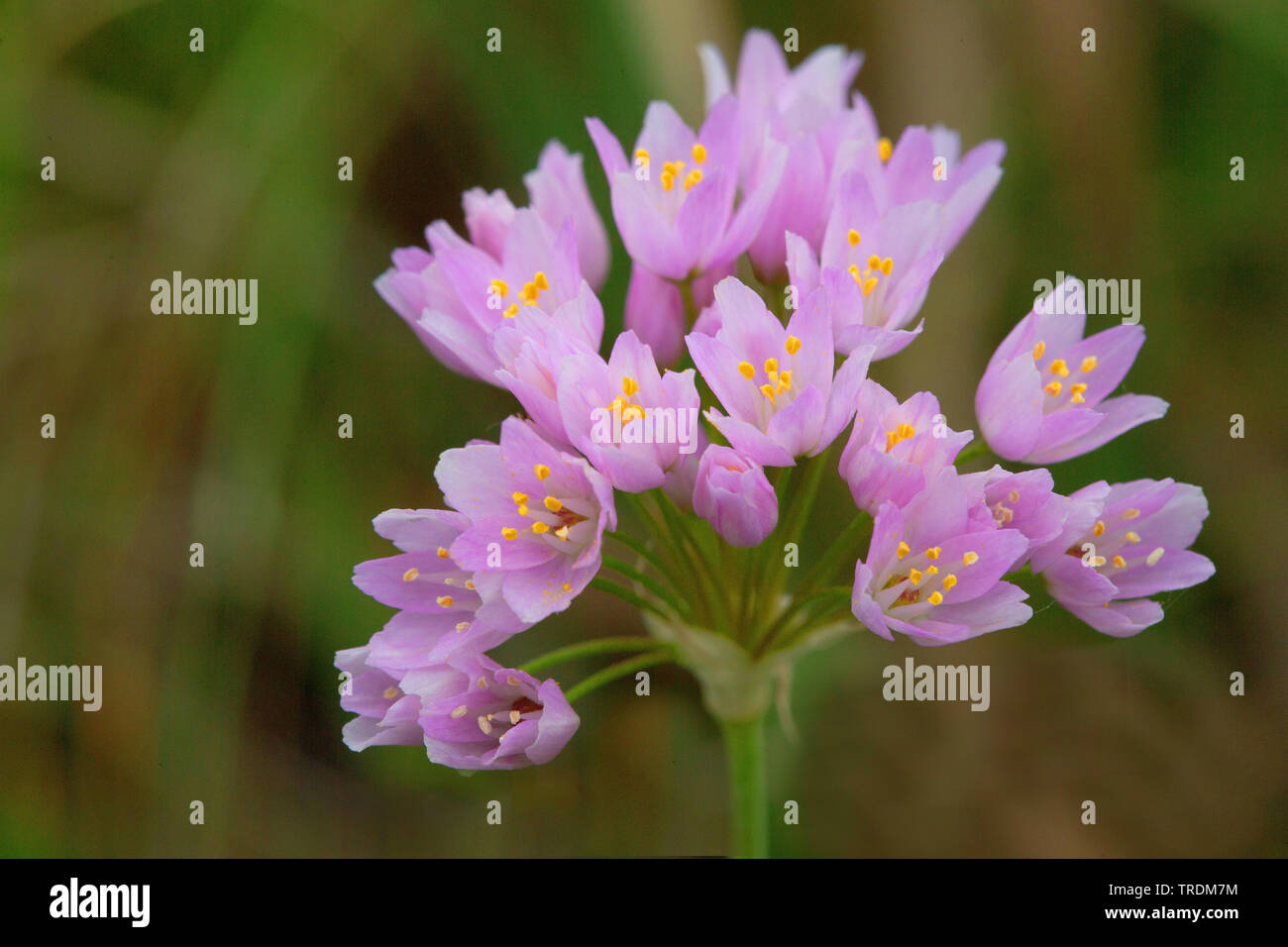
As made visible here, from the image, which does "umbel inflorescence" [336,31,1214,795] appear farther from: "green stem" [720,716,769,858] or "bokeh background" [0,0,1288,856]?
"bokeh background" [0,0,1288,856]

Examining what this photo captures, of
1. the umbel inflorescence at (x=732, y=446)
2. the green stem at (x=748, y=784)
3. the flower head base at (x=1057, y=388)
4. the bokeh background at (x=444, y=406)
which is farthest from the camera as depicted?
the bokeh background at (x=444, y=406)

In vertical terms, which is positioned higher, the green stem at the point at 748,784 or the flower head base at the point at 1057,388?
the flower head base at the point at 1057,388

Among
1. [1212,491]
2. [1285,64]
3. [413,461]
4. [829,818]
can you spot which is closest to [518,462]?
[413,461]

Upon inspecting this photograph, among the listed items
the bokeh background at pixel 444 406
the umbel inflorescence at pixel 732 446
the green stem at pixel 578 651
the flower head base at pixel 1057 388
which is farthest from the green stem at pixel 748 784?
the bokeh background at pixel 444 406

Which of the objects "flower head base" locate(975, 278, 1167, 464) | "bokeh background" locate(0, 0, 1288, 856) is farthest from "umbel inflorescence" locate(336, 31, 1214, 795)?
"bokeh background" locate(0, 0, 1288, 856)

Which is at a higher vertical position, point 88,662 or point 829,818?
point 88,662

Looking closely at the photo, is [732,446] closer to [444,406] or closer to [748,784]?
[748,784]

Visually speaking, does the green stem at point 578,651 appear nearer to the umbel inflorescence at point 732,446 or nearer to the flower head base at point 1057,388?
the umbel inflorescence at point 732,446
